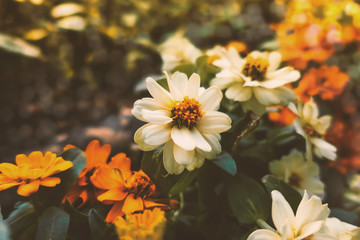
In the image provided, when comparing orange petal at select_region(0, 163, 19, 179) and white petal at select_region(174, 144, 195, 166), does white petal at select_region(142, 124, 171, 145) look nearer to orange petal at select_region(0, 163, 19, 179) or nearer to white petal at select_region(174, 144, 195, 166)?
white petal at select_region(174, 144, 195, 166)

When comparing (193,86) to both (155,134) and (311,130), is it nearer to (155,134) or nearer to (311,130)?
(155,134)

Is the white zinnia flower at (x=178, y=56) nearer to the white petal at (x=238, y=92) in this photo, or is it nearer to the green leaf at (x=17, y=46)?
the white petal at (x=238, y=92)

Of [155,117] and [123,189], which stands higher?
[155,117]

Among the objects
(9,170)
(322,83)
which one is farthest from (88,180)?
(322,83)

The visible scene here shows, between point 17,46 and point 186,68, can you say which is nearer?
point 186,68

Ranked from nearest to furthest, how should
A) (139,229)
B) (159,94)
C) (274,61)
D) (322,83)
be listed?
(139,229) → (159,94) → (274,61) → (322,83)

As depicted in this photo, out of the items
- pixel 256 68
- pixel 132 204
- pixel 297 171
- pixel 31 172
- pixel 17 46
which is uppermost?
pixel 17 46

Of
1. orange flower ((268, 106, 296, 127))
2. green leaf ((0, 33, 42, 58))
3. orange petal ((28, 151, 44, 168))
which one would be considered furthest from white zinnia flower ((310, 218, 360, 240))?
green leaf ((0, 33, 42, 58))
